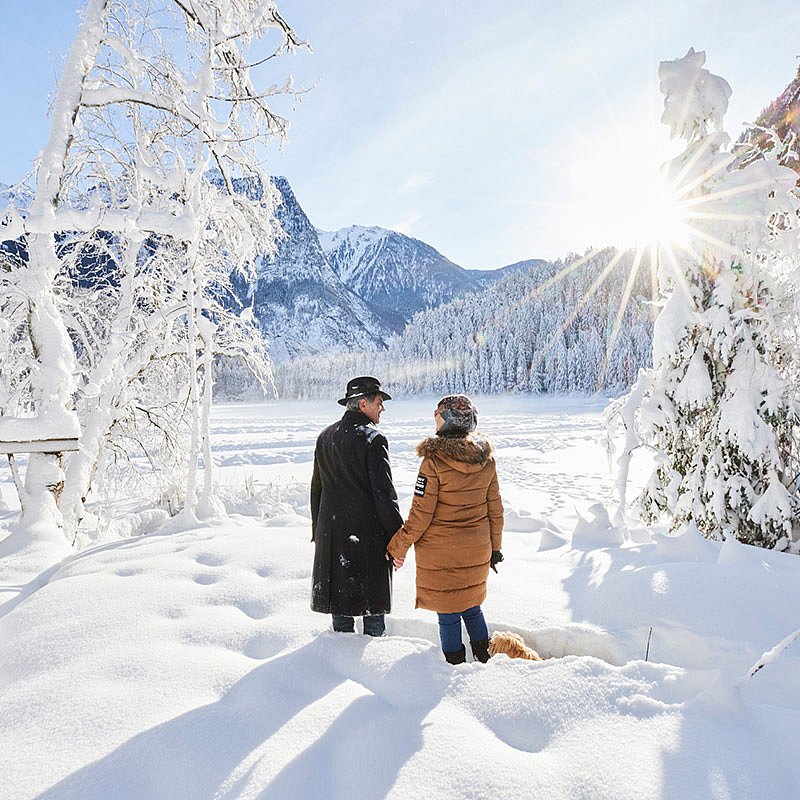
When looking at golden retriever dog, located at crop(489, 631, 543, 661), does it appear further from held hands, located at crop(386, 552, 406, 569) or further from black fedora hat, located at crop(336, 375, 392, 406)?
black fedora hat, located at crop(336, 375, 392, 406)

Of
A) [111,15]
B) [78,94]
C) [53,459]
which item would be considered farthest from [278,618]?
[111,15]

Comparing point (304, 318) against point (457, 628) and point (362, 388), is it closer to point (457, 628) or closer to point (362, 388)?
point (362, 388)

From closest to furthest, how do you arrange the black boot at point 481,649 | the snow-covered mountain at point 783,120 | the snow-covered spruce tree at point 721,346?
the black boot at point 481,649 → the snow-covered spruce tree at point 721,346 → the snow-covered mountain at point 783,120

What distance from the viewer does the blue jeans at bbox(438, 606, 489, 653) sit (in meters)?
2.85

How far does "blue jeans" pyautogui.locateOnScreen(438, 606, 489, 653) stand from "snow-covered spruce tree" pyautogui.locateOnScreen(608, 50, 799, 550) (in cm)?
384

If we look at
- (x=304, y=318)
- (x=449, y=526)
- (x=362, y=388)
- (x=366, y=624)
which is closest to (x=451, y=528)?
(x=449, y=526)

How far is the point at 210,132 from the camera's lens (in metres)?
6.05

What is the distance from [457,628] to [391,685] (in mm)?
648

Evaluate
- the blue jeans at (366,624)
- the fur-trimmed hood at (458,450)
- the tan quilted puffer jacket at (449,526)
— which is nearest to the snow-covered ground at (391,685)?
the blue jeans at (366,624)

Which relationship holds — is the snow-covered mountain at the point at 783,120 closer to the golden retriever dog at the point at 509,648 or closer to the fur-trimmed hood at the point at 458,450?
the fur-trimmed hood at the point at 458,450

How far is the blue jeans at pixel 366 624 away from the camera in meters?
2.97

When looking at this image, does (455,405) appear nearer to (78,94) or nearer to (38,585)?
(38,585)

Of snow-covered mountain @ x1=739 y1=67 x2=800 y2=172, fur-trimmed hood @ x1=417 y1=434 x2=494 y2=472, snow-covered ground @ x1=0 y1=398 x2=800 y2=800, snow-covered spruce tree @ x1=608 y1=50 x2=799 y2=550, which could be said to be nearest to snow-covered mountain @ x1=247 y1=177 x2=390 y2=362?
snow-covered mountain @ x1=739 y1=67 x2=800 y2=172

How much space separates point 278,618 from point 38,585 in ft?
8.01
